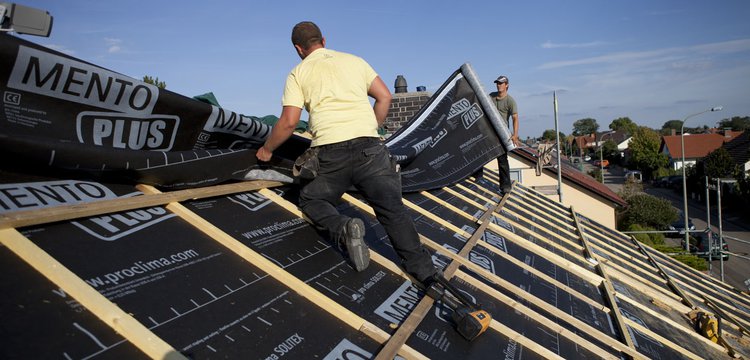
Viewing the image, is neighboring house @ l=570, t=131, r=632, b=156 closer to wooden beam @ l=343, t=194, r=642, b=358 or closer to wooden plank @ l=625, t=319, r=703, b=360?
wooden plank @ l=625, t=319, r=703, b=360

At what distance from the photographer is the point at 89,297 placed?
186cm

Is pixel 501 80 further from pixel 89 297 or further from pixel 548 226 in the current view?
pixel 89 297

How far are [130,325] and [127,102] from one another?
5.58 feet

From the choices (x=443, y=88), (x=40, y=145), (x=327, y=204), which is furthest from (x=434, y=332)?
(x=443, y=88)

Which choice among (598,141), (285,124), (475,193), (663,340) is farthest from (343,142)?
(598,141)

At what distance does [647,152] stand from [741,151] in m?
20.1

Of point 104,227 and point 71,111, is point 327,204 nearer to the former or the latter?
point 104,227

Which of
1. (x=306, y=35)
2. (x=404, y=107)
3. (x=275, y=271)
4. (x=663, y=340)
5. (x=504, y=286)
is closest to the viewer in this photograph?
(x=275, y=271)

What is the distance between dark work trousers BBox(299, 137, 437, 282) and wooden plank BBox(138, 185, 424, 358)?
21.1 inches

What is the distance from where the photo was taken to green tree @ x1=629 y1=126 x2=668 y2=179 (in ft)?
202

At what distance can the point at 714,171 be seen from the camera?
38.6m

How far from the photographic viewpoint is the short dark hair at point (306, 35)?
328cm

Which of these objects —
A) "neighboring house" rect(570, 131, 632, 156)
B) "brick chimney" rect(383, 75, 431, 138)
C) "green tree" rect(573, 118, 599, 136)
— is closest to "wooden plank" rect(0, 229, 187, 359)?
"brick chimney" rect(383, 75, 431, 138)

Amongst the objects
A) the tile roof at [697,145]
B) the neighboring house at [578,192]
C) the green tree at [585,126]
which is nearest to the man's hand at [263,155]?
the neighboring house at [578,192]
